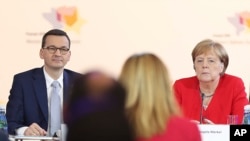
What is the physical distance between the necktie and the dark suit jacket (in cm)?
4

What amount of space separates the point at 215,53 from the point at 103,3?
149 cm

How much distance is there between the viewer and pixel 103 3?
4.64 metres

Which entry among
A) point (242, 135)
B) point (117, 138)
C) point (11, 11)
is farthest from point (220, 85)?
point (117, 138)

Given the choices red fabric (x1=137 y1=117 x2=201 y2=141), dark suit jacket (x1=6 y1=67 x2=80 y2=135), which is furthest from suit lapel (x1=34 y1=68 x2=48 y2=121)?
red fabric (x1=137 y1=117 x2=201 y2=141)

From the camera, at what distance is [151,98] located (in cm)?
165

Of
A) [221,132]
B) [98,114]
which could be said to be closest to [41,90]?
[221,132]

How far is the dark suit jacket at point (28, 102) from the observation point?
324cm

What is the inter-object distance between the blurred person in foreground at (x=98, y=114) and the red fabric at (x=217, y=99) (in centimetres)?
262

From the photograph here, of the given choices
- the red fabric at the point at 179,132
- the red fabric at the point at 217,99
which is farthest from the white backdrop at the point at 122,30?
the red fabric at the point at 179,132

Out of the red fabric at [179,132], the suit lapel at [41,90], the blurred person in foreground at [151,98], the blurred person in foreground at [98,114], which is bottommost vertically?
the suit lapel at [41,90]

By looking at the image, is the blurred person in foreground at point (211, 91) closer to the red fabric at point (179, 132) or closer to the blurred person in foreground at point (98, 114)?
the red fabric at point (179, 132)

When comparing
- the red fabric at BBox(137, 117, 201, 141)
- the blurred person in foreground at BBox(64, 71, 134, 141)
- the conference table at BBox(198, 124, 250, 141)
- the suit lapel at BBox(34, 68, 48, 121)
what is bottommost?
the conference table at BBox(198, 124, 250, 141)

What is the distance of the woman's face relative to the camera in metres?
3.44

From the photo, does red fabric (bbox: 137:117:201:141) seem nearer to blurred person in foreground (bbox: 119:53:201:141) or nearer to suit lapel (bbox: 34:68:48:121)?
blurred person in foreground (bbox: 119:53:201:141)
